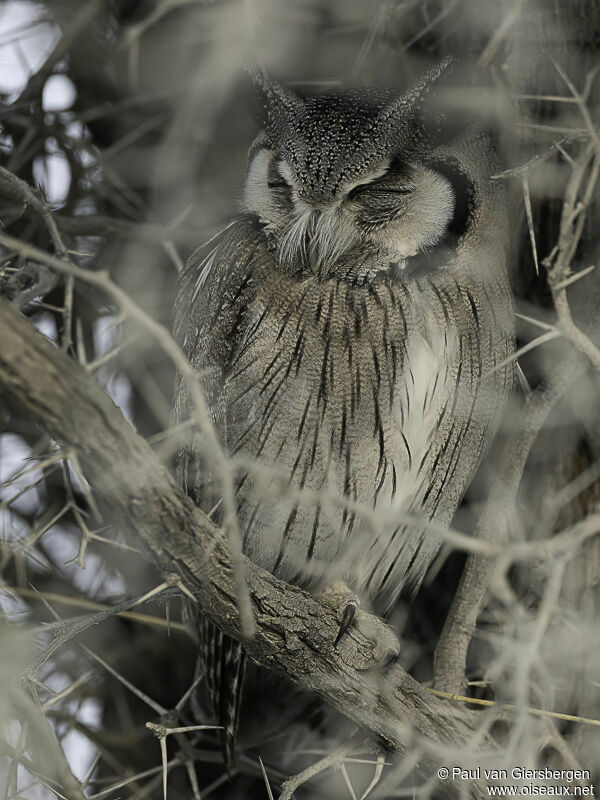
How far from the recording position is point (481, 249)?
161cm

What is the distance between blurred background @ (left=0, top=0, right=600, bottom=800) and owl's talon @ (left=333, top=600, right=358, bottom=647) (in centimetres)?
37

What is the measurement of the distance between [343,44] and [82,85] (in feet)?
2.42

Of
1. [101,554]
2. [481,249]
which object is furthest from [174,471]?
[481,249]

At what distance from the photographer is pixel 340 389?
5.03 ft

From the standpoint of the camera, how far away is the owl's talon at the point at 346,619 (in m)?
1.45

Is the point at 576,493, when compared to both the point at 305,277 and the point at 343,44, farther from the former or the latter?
the point at 343,44

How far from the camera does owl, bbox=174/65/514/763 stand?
1.48 metres

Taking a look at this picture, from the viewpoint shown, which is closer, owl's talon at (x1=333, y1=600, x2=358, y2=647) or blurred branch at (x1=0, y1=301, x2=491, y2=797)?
blurred branch at (x1=0, y1=301, x2=491, y2=797)

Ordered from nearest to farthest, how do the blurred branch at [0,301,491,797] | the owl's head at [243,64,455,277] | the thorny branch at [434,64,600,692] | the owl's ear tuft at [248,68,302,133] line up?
1. the blurred branch at [0,301,491,797]
2. the owl's head at [243,64,455,277]
3. the owl's ear tuft at [248,68,302,133]
4. the thorny branch at [434,64,600,692]

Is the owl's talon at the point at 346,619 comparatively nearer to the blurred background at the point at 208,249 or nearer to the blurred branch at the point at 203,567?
the blurred branch at the point at 203,567

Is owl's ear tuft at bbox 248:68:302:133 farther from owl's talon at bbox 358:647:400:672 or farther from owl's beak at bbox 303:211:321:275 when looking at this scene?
owl's talon at bbox 358:647:400:672

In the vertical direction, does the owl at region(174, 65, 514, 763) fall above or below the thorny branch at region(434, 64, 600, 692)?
above

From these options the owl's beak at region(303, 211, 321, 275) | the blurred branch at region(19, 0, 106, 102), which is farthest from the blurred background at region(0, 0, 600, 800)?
the owl's beak at region(303, 211, 321, 275)

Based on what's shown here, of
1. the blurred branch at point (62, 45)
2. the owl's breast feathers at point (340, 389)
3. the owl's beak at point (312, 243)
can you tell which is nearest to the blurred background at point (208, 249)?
the blurred branch at point (62, 45)
